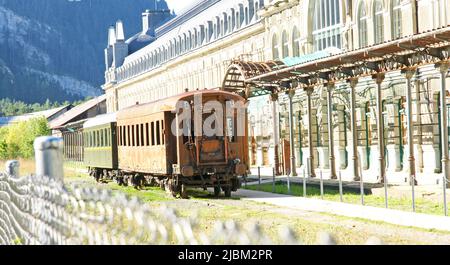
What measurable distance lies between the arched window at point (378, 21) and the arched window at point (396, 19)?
119 centimetres

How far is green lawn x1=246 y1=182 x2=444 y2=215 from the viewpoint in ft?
71.5

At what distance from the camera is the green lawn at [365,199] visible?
2179 cm

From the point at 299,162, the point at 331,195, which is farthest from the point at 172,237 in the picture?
the point at 299,162

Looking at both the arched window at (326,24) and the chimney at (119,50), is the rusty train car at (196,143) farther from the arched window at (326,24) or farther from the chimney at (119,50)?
the chimney at (119,50)

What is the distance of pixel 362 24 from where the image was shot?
133 ft

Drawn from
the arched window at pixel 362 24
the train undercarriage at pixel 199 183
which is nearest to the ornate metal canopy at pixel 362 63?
the arched window at pixel 362 24

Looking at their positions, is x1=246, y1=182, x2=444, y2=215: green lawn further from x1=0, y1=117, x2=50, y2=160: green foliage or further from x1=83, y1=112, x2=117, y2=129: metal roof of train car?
x1=0, y1=117, x2=50, y2=160: green foliage

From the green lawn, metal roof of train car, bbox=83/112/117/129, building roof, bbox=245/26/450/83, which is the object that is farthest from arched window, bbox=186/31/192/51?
the green lawn

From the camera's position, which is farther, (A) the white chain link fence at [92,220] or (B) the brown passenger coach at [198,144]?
(B) the brown passenger coach at [198,144]

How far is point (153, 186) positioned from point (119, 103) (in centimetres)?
7331

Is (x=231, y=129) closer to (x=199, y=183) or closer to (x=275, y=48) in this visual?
(x=199, y=183)

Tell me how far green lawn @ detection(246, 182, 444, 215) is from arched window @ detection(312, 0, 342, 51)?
12418mm
